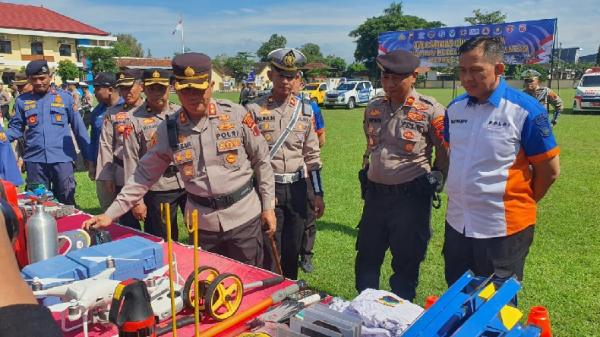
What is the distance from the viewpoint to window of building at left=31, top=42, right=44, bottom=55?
4366cm

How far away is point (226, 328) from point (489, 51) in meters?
1.70

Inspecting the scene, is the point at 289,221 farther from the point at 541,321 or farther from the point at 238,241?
the point at 541,321

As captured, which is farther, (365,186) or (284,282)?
(365,186)

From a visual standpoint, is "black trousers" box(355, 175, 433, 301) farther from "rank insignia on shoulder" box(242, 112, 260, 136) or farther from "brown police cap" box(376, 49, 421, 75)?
"rank insignia on shoulder" box(242, 112, 260, 136)

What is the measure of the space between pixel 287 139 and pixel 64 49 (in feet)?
163

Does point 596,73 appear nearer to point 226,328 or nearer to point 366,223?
point 366,223

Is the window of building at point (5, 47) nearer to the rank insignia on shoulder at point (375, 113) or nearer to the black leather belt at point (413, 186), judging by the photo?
the rank insignia on shoulder at point (375, 113)

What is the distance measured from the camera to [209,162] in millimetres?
2420

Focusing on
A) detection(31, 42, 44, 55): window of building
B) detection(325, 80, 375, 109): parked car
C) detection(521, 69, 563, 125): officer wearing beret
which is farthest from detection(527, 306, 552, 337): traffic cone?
detection(31, 42, 44, 55): window of building

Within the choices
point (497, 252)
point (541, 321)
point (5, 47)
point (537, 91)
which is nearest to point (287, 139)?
point (497, 252)

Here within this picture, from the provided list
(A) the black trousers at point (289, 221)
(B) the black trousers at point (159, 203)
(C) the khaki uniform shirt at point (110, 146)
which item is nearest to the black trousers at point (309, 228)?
(A) the black trousers at point (289, 221)

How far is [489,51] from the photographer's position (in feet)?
7.22

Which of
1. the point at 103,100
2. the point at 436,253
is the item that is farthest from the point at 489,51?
the point at 103,100

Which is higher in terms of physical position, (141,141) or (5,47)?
(5,47)
